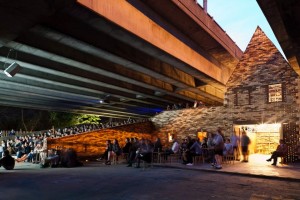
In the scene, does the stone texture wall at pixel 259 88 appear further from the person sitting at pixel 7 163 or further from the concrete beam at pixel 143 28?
the person sitting at pixel 7 163

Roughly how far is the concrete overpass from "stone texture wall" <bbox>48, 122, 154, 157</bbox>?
10.4 feet

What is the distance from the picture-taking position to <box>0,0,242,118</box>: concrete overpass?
298 inches

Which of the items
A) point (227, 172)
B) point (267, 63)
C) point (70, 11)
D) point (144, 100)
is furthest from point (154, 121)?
point (70, 11)

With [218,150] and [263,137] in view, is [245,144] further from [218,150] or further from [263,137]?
[263,137]

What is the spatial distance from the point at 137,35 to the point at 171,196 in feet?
15.9

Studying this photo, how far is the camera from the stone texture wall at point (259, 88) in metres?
16.6

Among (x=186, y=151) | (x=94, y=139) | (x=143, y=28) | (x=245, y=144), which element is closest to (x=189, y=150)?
(x=186, y=151)

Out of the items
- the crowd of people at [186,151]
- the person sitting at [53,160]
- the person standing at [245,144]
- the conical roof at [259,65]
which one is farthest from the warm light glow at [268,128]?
the person sitting at [53,160]

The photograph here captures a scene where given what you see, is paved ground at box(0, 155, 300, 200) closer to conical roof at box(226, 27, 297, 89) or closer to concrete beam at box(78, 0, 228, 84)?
concrete beam at box(78, 0, 228, 84)

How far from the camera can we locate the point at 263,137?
21375 mm

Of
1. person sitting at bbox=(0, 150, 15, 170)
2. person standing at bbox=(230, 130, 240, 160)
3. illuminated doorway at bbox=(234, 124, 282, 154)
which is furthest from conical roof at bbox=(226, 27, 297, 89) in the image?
person sitting at bbox=(0, 150, 15, 170)

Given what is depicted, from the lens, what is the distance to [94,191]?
840 cm

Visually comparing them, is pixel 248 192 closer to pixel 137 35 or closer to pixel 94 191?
pixel 94 191

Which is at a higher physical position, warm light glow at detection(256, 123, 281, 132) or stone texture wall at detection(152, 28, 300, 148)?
stone texture wall at detection(152, 28, 300, 148)
